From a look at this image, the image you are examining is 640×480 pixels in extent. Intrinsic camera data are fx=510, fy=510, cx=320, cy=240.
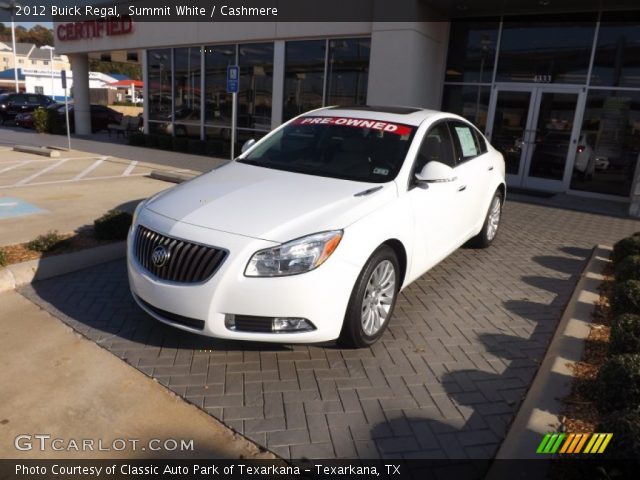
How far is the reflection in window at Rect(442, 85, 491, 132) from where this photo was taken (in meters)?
12.4

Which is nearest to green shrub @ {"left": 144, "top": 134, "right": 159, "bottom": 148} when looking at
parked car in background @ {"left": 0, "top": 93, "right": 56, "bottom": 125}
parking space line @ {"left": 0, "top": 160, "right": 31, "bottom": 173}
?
parking space line @ {"left": 0, "top": 160, "right": 31, "bottom": 173}

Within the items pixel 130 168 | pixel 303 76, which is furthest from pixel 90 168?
pixel 303 76

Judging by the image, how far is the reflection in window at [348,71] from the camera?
12945mm

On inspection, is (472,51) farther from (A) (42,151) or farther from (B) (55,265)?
(A) (42,151)

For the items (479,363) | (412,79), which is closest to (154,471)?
(479,363)

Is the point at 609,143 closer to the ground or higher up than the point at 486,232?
higher up

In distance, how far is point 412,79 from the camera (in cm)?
1156

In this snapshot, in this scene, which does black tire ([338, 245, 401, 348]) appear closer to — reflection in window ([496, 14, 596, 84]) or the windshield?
the windshield

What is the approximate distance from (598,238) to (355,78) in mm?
7638

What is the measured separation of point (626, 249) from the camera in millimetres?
5500

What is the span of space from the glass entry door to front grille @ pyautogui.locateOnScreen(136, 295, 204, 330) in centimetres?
1058

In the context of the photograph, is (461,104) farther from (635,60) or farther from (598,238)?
(598,238)

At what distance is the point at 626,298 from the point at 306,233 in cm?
269

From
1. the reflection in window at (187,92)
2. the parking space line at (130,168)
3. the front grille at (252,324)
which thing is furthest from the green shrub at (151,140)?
the front grille at (252,324)
